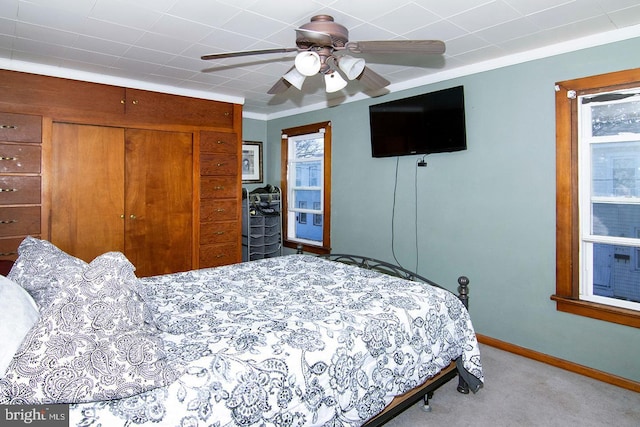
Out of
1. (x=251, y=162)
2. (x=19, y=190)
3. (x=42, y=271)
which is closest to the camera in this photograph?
(x=42, y=271)

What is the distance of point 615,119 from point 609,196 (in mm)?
546

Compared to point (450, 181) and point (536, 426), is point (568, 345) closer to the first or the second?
point (536, 426)

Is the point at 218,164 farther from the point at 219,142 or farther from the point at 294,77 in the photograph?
the point at 294,77

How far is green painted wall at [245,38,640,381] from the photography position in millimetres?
2756

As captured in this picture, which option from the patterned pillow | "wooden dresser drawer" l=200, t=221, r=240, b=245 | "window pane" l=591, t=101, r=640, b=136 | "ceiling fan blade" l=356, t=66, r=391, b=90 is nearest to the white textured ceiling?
"ceiling fan blade" l=356, t=66, r=391, b=90

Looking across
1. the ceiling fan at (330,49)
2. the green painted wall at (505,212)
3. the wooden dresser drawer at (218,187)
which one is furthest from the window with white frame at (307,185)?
the ceiling fan at (330,49)

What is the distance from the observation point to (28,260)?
66.8 inches

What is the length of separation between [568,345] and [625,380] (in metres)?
0.37

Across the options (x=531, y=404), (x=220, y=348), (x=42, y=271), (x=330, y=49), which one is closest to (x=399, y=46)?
(x=330, y=49)

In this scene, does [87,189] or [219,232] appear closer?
[87,189]

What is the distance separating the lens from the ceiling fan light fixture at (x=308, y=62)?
207cm

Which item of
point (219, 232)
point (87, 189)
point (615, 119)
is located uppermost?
point (615, 119)

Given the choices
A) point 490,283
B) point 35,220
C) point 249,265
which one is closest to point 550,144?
point 490,283

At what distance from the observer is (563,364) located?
284cm
